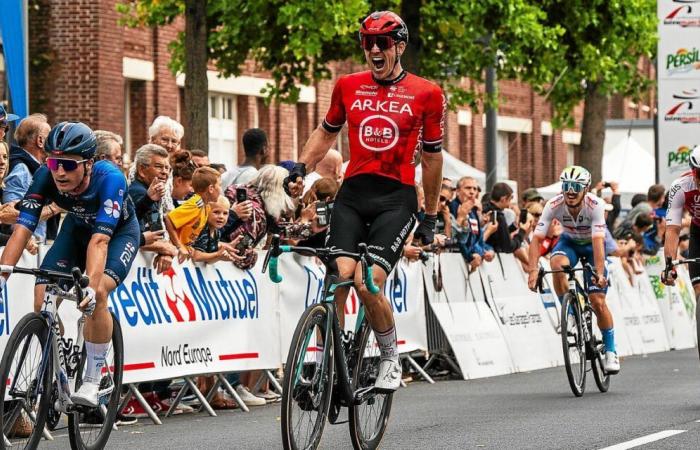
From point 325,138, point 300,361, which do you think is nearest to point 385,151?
point 325,138

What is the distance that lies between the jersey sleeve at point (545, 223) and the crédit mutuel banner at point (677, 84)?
14666 millimetres

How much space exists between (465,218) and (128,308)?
604cm

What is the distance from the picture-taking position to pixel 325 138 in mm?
9875

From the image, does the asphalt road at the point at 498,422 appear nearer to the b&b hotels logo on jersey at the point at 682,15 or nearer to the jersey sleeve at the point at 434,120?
the jersey sleeve at the point at 434,120

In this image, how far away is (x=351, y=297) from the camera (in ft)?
48.5

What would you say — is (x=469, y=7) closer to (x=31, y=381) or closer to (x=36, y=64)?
(x=36, y=64)

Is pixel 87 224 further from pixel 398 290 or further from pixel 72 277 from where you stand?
pixel 398 290

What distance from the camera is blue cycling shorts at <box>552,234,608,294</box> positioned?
15.3 meters

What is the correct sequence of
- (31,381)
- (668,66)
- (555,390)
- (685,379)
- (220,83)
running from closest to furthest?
1. (31,381)
2. (555,390)
3. (685,379)
4. (668,66)
5. (220,83)

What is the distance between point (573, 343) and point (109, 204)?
21.0ft

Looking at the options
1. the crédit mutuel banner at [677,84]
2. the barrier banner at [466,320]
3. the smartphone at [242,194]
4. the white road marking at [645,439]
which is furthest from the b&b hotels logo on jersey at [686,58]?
the white road marking at [645,439]

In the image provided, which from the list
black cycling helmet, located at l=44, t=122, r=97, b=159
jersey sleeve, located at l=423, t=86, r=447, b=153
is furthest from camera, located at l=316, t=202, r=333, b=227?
black cycling helmet, located at l=44, t=122, r=97, b=159

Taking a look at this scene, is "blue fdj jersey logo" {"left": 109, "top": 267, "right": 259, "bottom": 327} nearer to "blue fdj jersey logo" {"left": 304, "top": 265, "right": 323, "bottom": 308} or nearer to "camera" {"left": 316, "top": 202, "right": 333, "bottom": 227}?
"blue fdj jersey logo" {"left": 304, "top": 265, "right": 323, "bottom": 308}

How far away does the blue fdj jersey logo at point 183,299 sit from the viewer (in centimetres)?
1203
